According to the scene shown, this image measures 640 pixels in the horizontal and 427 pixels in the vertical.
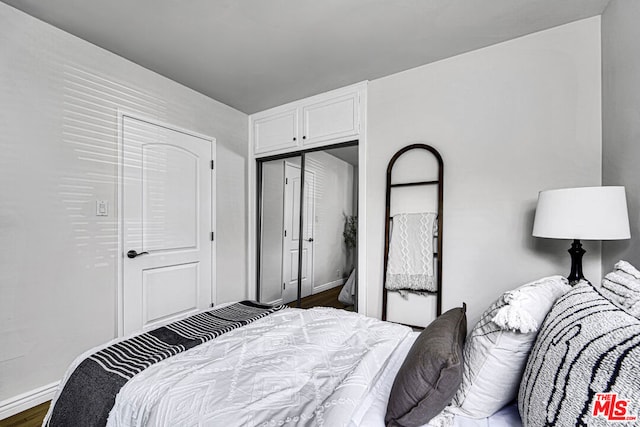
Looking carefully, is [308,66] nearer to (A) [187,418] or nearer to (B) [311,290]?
(B) [311,290]

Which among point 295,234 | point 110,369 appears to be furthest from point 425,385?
point 295,234

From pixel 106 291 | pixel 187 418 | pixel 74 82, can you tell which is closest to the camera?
pixel 187 418

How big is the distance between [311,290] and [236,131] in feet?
6.64

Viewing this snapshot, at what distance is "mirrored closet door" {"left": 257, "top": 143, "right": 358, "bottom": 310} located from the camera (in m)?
3.00

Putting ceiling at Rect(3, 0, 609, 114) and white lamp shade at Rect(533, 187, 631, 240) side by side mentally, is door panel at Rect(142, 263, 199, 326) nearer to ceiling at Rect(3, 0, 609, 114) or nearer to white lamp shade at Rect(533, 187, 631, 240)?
ceiling at Rect(3, 0, 609, 114)

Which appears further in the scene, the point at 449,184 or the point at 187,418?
the point at 449,184

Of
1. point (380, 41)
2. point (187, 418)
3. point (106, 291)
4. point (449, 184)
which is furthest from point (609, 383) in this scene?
point (106, 291)

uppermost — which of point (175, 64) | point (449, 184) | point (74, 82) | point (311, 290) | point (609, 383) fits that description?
point (175, 64)

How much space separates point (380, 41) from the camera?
2268 millimetres

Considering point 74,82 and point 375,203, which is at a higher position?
point 74,82

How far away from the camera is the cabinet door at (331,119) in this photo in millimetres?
2930

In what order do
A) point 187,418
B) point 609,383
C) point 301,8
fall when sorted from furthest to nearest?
1. point 301,8
2. point 187,418
3. point 609,383

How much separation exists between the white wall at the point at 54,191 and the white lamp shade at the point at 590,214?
2991 millimetres

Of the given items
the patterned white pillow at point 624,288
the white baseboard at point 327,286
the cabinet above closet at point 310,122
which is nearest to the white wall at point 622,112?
the patterned white pillow at point 624,288
